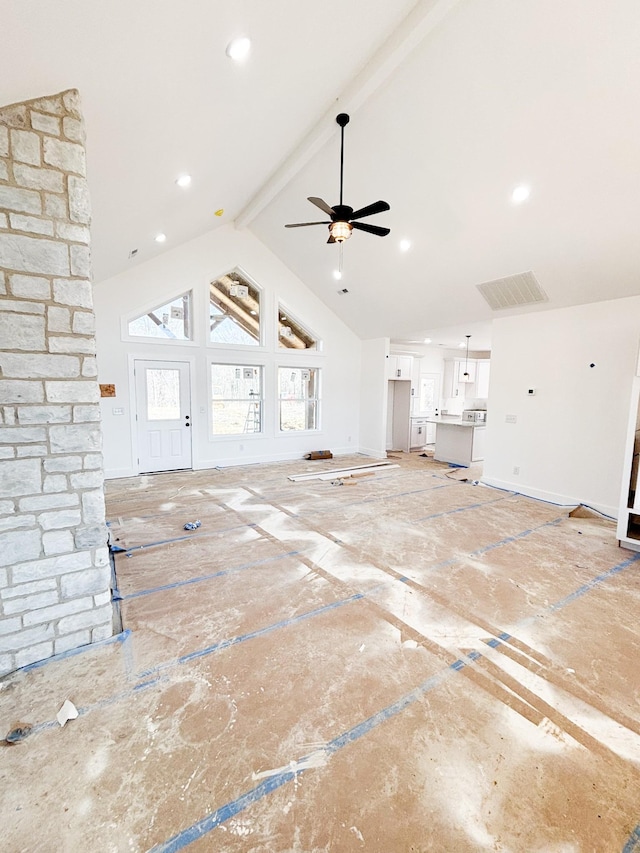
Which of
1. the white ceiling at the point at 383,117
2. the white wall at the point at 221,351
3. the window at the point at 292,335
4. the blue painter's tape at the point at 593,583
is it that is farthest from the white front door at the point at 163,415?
the blue painter's tape at the point at 593,583

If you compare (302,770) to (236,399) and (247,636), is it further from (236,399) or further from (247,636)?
(236,399)

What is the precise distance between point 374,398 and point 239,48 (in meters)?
6.70

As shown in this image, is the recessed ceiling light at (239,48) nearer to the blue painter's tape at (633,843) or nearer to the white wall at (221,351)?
the white wall at (221,351)

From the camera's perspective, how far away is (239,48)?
2424 millimetres

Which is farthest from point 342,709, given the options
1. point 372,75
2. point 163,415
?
point 163,415

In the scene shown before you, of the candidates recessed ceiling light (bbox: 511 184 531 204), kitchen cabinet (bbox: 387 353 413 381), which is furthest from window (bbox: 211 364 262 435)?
recessed ceiling light (bbox: 511 184 531 204)

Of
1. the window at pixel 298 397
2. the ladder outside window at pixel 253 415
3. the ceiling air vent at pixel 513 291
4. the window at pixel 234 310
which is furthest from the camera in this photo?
the window at pixel 298 397

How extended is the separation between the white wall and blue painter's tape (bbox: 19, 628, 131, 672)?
4.25m

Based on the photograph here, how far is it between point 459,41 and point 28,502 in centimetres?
454

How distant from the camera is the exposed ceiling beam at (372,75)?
273cm

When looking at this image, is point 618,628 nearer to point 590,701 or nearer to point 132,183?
point 590,701

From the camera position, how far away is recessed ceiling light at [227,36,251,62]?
93.4 inches

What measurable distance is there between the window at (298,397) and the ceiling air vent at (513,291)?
3.89 meters

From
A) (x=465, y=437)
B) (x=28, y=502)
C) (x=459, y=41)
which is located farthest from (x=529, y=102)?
(x=465, y=437)
